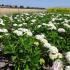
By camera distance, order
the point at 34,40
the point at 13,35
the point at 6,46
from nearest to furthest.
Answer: the point at 6,46 → the point at 34,40 → the point at 13,35

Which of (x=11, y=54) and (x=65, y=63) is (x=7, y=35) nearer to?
(x=11, y=54)

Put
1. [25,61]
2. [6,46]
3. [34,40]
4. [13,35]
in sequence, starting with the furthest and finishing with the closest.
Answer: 1. [13,35]
2. [34,40]
3. [6,46]
4. [25,61]

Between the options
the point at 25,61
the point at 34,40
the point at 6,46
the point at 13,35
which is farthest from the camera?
the point at 13,35

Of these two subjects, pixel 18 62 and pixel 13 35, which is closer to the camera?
pixel 18 62

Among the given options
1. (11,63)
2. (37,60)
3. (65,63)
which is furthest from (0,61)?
(65,63)

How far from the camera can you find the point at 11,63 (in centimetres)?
580

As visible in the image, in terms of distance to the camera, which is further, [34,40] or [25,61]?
[34,40]

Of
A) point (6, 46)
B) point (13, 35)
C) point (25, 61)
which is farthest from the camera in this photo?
point (13, 35)

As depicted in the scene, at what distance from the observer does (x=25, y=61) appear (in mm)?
5594

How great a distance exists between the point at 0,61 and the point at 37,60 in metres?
0.76

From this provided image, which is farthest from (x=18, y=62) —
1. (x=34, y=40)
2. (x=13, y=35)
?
(x=13, y=35)

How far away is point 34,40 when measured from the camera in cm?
662

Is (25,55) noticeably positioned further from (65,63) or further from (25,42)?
(65,63)

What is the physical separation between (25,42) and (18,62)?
1.82 feet
